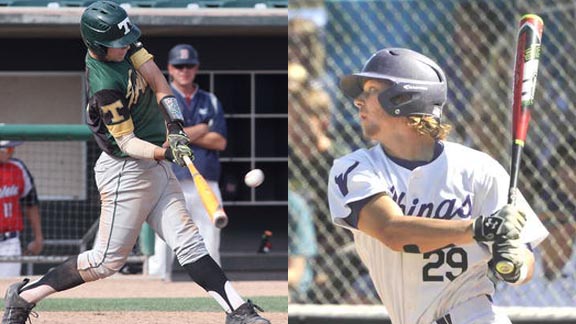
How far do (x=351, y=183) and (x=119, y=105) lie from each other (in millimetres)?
1872

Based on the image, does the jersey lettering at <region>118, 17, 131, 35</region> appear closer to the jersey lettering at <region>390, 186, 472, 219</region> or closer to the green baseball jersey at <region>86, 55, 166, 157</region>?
the green baseball jersey at <region>86, 55, 166, 157</region>

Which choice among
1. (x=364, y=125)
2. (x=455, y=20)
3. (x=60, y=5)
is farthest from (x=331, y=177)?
(x=60, y=5)

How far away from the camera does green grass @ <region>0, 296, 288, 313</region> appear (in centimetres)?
586

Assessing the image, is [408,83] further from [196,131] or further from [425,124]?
[196,131]

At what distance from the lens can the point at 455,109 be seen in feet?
18.4

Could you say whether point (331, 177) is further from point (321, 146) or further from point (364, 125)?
point (321, 146)

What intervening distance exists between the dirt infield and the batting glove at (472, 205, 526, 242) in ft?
9.12

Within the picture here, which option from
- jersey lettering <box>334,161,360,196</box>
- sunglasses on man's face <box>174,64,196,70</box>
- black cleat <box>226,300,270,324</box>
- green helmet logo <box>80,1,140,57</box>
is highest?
sunglasses on man's face <box>174,64,196,70</box>

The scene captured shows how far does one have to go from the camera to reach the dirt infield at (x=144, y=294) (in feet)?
17.4

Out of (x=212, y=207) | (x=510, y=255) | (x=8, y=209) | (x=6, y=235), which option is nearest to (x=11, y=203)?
(x=8, y=209)

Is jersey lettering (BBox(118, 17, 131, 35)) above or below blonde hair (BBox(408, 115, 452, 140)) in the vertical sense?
above

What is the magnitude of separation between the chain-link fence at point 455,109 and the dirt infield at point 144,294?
52 cm

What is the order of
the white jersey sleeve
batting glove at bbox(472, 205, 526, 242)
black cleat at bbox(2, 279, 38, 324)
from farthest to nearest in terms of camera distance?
1. black cleat at bbox(2, 279, 38, 324)
2. the white jersey sleeve
3. batting glove at bbox(472, 205, 526, 242)

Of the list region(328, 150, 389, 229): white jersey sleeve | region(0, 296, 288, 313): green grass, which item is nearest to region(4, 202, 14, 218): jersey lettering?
region(0, 296, 288, 313): green grass
